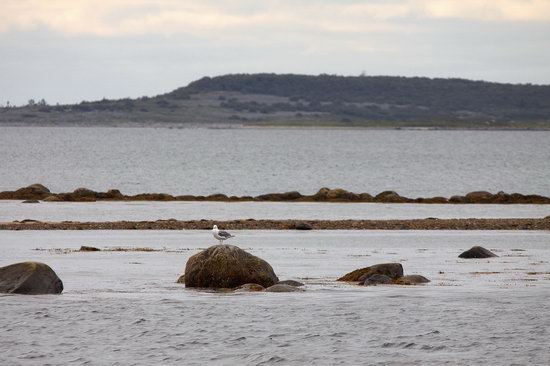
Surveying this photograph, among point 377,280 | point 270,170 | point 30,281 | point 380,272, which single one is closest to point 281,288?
point 377,280

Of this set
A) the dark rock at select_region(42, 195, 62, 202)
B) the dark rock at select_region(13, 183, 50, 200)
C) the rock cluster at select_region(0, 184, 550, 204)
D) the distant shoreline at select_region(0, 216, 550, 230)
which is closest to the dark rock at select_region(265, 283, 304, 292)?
the distant shoreline at select_region(0, 216, 550, 230)

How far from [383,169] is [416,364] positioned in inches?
3526

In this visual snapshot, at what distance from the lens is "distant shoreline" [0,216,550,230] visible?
38219 mm

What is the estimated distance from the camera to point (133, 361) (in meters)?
17.7

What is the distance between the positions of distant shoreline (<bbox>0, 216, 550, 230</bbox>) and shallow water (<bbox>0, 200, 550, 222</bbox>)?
2.94 m

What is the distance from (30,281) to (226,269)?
3.83 m

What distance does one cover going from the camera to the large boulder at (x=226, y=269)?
24.1 m

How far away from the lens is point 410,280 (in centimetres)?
2511

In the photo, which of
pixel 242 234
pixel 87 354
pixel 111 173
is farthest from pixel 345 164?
pixel 87 354

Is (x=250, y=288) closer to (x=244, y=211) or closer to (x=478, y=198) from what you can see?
(x=244, y=211)

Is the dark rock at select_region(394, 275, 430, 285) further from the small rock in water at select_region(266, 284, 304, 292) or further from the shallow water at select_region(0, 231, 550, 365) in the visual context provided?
the small rock in water at select_region(266, 284, 304, 292)

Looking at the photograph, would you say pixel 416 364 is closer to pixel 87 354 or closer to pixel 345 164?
pixel 87 354

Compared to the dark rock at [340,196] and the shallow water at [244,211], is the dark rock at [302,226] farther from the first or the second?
the dark rock at [340,196]

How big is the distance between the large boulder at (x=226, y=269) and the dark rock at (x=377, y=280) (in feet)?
6.66
